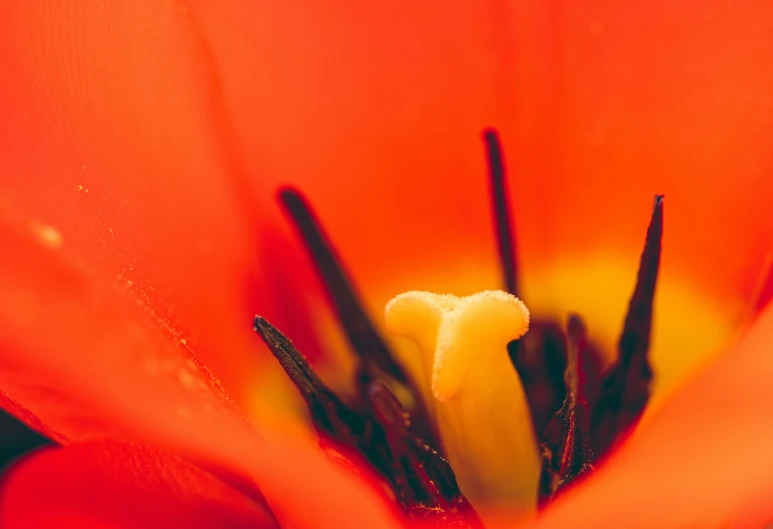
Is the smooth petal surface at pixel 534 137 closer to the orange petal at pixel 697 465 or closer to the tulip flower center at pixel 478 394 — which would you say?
the tulip flower center at pixel 478 394

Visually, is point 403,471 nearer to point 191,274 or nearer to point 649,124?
point 191,274

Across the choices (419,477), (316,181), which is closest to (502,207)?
(316,181)

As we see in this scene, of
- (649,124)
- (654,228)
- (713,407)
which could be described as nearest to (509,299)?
(654,228)

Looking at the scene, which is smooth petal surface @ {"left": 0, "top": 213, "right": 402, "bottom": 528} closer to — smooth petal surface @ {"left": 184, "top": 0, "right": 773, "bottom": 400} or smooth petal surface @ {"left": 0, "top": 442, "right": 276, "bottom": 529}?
smooth petal surface @ {"left": 0, "top": 442, "right": 276, "bottom": 529}

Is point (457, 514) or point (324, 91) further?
point (324, 91)


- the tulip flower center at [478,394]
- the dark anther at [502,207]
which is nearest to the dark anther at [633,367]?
the tulip flower center at [478,394]

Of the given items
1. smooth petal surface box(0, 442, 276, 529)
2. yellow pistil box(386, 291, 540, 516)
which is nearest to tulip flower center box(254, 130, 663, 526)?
yellow pistil box(386, 291, 540, 516)
